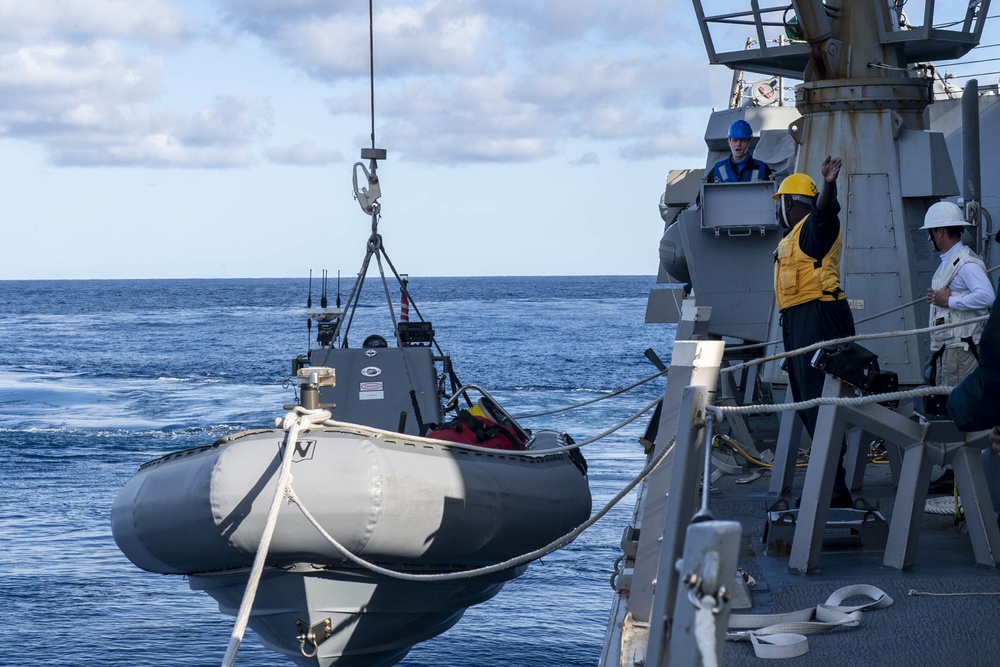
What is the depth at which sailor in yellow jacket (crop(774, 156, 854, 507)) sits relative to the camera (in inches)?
240

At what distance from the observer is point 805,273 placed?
242 inches

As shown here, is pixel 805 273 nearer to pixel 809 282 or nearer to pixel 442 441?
pixel 809 282

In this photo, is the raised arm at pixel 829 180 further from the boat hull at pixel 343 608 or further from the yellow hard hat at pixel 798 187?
the boat hull at pixel 343 608

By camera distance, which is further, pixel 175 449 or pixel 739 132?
pixel 175 449

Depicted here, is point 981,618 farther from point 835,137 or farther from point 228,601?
point 835,137

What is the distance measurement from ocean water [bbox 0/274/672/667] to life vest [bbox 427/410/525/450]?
3096 millimetres

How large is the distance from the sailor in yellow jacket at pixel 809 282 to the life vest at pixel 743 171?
14.0ft

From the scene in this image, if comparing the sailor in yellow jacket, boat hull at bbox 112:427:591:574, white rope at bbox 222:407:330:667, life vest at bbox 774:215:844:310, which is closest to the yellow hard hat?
the sailor in yellow jacket

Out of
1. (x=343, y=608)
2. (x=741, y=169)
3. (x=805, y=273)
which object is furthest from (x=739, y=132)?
(x=343, y=608)

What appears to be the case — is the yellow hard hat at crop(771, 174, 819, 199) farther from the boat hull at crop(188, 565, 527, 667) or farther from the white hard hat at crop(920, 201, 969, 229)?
the boat hull at crop(188, 565, 527, 667)

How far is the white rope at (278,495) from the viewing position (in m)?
4.53

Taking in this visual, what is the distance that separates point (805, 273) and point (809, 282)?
53 millimetres

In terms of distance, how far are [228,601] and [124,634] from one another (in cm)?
556

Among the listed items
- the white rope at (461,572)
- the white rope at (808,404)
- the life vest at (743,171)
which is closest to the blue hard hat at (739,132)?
the life vest at (743,171)
